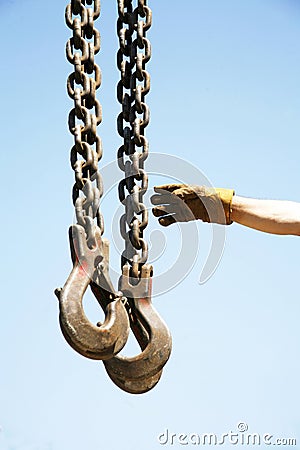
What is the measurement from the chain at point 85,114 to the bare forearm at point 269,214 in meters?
1.59

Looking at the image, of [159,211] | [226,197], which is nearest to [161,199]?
[159,211]

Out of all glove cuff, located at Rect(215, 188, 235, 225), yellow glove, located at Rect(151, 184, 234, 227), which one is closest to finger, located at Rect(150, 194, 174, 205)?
yellow glove, located at Rect(151, 184, 234, 227)

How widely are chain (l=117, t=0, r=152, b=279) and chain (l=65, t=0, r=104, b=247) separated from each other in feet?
1.05

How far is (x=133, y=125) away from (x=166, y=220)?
892 mm

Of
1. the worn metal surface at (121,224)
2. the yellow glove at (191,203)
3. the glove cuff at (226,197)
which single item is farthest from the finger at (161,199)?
the worn metal surface at (121,224)

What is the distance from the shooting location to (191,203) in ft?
16.7

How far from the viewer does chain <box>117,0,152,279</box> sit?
4031 millimetres

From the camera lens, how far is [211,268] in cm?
506

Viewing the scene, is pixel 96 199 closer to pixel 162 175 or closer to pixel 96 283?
pixel 96 283

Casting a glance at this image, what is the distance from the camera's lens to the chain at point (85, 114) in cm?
369

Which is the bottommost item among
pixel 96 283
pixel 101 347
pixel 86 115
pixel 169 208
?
pixel 101 347

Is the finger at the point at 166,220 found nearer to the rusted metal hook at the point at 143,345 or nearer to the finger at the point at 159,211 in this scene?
the finger at the point at 159,211

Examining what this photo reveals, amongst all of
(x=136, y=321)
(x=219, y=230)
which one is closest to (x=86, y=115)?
(x=136, y=321)

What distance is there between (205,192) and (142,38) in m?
1.16
